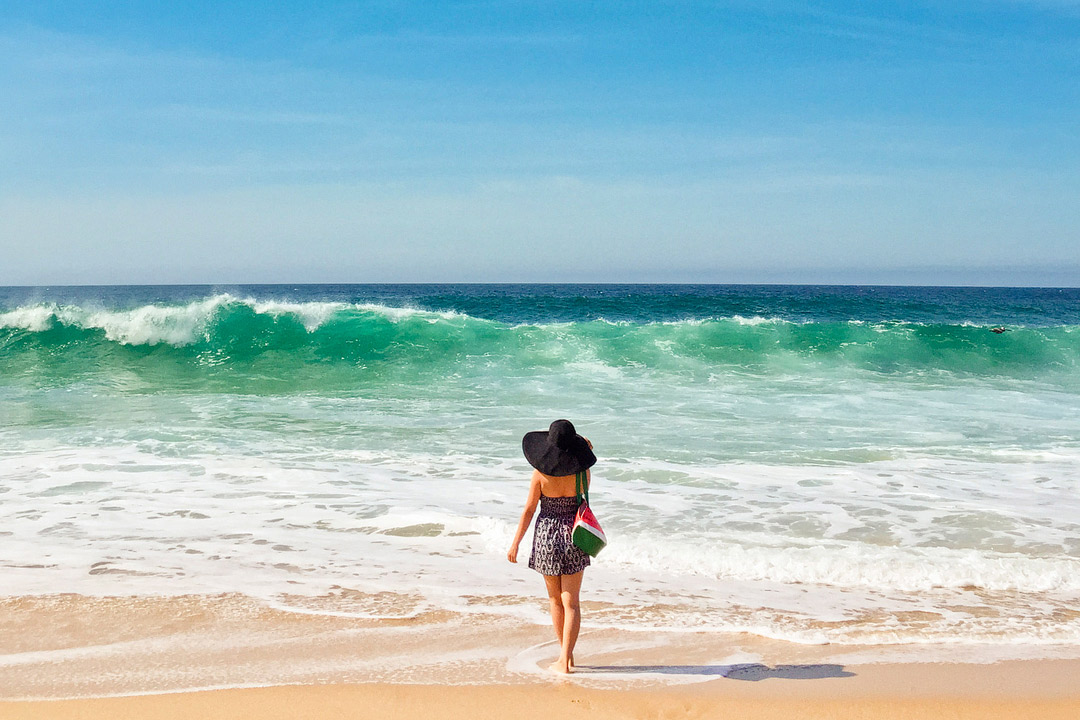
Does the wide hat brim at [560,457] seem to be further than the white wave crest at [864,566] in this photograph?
No

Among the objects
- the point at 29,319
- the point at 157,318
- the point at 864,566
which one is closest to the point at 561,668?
the point at 864,566

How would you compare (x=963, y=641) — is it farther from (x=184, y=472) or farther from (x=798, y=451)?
(x=184, y=472)

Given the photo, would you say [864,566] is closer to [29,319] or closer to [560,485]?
[560,485]

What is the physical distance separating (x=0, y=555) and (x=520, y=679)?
13.8 ft

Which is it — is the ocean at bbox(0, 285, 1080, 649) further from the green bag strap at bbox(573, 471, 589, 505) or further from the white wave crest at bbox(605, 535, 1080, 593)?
the green bag strap at bbox(573, 471, 589, 505)

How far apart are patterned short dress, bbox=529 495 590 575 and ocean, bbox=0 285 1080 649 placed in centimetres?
91

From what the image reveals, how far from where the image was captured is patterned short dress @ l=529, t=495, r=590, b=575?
3941mm

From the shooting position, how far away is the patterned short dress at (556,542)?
12.9 ft

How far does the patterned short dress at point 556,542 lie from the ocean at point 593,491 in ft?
2.98

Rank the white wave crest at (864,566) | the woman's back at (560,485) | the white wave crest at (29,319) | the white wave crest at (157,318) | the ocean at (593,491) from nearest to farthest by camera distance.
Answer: the woman's back at (560,485), the ocean at (593,491), the white wave crest at (864,566), the white wave crest at (157,318), the white wave crest at (29,319)

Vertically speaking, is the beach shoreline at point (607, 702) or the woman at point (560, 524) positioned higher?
the woman at point (560, 524)

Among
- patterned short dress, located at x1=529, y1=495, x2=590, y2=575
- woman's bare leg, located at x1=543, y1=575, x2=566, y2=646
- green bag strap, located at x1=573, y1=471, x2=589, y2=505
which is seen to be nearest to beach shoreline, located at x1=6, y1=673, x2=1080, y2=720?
woman's bare leg, located at x1=543, y1=575, x2=566, y2=646

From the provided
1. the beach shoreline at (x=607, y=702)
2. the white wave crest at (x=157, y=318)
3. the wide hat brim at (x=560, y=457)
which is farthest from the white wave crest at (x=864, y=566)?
the white wave crest at (x=157, y=318)

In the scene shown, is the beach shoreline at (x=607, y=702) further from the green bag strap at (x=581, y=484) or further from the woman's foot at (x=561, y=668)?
the green bag strap at (x=581, y=484)
